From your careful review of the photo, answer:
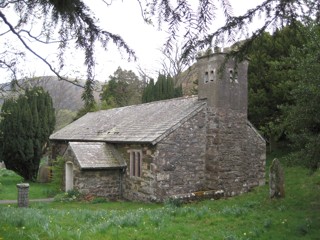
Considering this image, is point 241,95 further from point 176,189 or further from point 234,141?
point 176,189

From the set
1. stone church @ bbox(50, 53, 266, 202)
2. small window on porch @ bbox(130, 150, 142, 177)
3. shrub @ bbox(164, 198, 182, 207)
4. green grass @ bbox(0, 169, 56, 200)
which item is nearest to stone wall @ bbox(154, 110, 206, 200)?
stone church @ bbox(50, 53, 266, 202)

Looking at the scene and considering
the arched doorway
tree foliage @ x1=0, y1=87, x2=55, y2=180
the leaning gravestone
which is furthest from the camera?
tree foliage @ x1=0, y1=87, x2=55, y2=180

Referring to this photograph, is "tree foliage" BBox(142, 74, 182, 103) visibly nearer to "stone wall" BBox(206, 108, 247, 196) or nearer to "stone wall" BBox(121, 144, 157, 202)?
"stone wall" BBox(206, 108, 247, 196)

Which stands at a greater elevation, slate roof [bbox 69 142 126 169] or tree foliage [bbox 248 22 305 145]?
tree foliage [bbox 248 22 305 145]

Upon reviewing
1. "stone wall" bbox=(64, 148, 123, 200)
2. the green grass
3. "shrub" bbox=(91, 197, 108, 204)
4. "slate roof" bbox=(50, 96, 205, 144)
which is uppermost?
"slate roof" bbox=(50, 96, 205, 144)

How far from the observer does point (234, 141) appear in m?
16.2

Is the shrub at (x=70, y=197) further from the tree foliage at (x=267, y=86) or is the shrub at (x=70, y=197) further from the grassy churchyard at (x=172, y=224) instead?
the tree foliage at (x=267, y=86)

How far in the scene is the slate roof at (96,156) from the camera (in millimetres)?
15438

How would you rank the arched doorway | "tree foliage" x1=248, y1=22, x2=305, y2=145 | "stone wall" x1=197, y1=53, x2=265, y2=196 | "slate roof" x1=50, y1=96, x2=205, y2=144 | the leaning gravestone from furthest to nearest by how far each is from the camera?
"tree foliage" x1=248, y1=22, x2=305, y2=145
the arched doorway
"stone wall" x1=197, y1=53, x2=265, y2=196
"slate roof" x1=50, y1=96, x2=205, y2=144
the leaning gravestone

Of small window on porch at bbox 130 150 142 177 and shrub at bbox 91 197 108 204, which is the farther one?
small window on porch at bbox 130 150 142 177

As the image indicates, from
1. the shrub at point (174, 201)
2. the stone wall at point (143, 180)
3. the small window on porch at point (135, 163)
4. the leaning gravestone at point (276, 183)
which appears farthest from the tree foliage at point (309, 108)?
the small window on porch at point (135, 163)

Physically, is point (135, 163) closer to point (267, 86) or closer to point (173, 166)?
point (173, 166)

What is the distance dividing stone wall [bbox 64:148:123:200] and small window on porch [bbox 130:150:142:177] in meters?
0.86

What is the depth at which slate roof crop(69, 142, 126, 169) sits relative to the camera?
15438 mm
